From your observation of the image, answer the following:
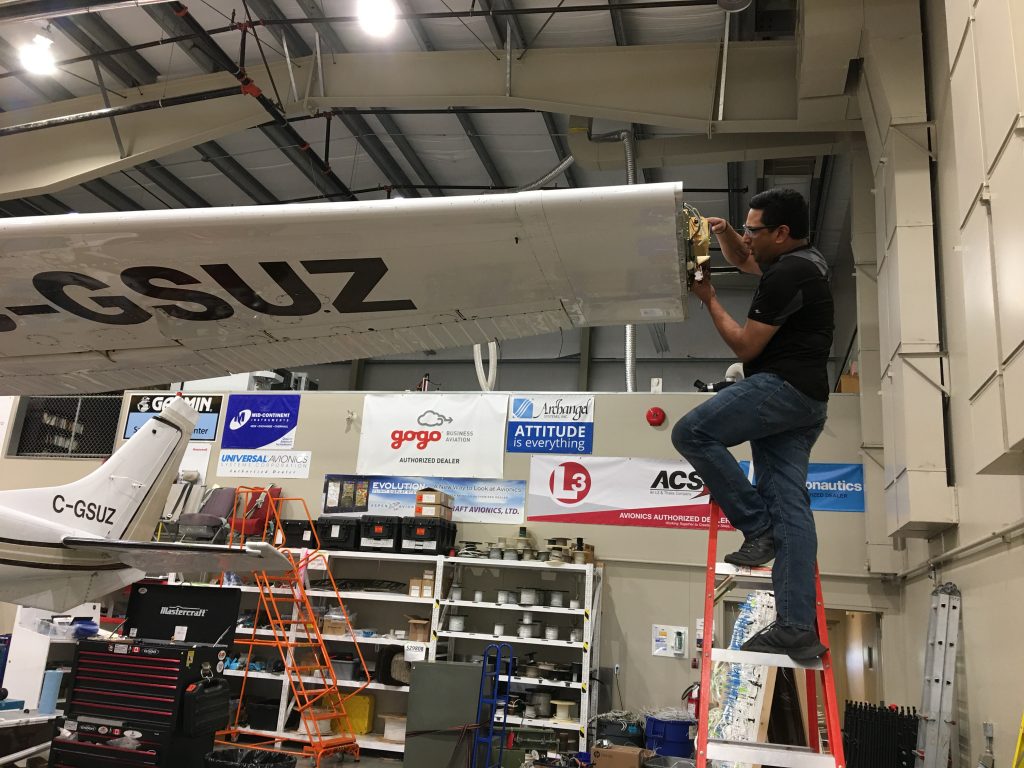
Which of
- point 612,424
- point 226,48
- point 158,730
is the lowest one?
point 158,730

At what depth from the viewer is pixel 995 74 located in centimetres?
325

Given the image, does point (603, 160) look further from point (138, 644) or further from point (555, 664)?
point (138, 644)

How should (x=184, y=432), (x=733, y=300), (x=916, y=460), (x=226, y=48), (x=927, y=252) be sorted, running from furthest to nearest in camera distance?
(x=733, y=300), (x=226, y=48), (x=184, y=432), (x=927, y=252), (x=916, y=460)

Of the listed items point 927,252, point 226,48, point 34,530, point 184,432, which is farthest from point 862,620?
point 226,48

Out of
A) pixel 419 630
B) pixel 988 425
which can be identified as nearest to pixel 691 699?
pixel 419 630

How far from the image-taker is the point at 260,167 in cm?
1123

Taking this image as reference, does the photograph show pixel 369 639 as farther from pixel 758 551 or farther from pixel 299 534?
pixel 758 551

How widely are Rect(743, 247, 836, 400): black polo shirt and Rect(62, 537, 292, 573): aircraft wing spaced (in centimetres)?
239

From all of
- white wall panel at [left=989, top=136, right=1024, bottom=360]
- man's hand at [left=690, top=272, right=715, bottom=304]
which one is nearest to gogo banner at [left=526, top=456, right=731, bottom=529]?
white wall panel at [left=989, top=136, right=1024, bottom=360]

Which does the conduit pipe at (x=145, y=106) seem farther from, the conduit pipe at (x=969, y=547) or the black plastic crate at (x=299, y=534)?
the conduit pipe at (x=969, y=547)

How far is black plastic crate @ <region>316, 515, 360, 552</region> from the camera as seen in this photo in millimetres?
8719

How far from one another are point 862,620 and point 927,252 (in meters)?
5.30

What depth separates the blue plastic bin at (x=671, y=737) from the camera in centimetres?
713

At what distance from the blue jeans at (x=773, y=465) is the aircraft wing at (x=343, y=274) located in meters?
0.49
